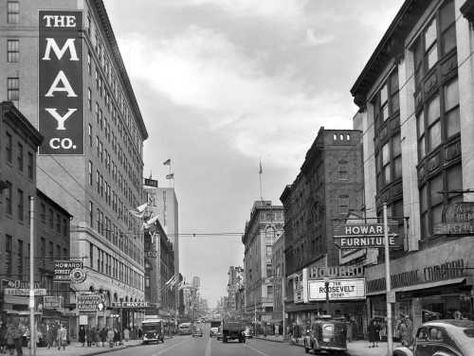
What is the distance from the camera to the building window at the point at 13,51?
69.4m

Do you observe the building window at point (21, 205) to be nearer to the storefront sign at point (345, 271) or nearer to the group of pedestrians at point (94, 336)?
the group of pedestrians at point (94, 336)

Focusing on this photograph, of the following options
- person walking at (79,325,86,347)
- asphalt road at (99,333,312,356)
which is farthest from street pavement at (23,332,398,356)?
person walking at (79,325,86,347)

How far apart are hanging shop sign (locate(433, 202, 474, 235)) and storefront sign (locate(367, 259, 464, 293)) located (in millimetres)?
4339

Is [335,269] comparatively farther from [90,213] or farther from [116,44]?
[116,44]

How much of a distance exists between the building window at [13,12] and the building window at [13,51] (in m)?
2.05

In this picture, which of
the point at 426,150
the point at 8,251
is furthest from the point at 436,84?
the point at 8,251

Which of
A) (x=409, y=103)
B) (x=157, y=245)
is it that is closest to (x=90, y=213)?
(x=409, y=103)

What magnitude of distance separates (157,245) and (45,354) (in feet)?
359

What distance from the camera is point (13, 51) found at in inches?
2736

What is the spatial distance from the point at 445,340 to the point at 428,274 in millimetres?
19018

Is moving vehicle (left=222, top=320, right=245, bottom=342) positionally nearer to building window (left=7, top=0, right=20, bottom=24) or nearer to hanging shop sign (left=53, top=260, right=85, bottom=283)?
hanging shop sign (left=53, top=260, right=85, bottom=283)

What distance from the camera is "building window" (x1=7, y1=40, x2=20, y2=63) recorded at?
69.4m

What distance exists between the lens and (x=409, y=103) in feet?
129

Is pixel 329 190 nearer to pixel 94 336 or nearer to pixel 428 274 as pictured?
pixel 94 336
